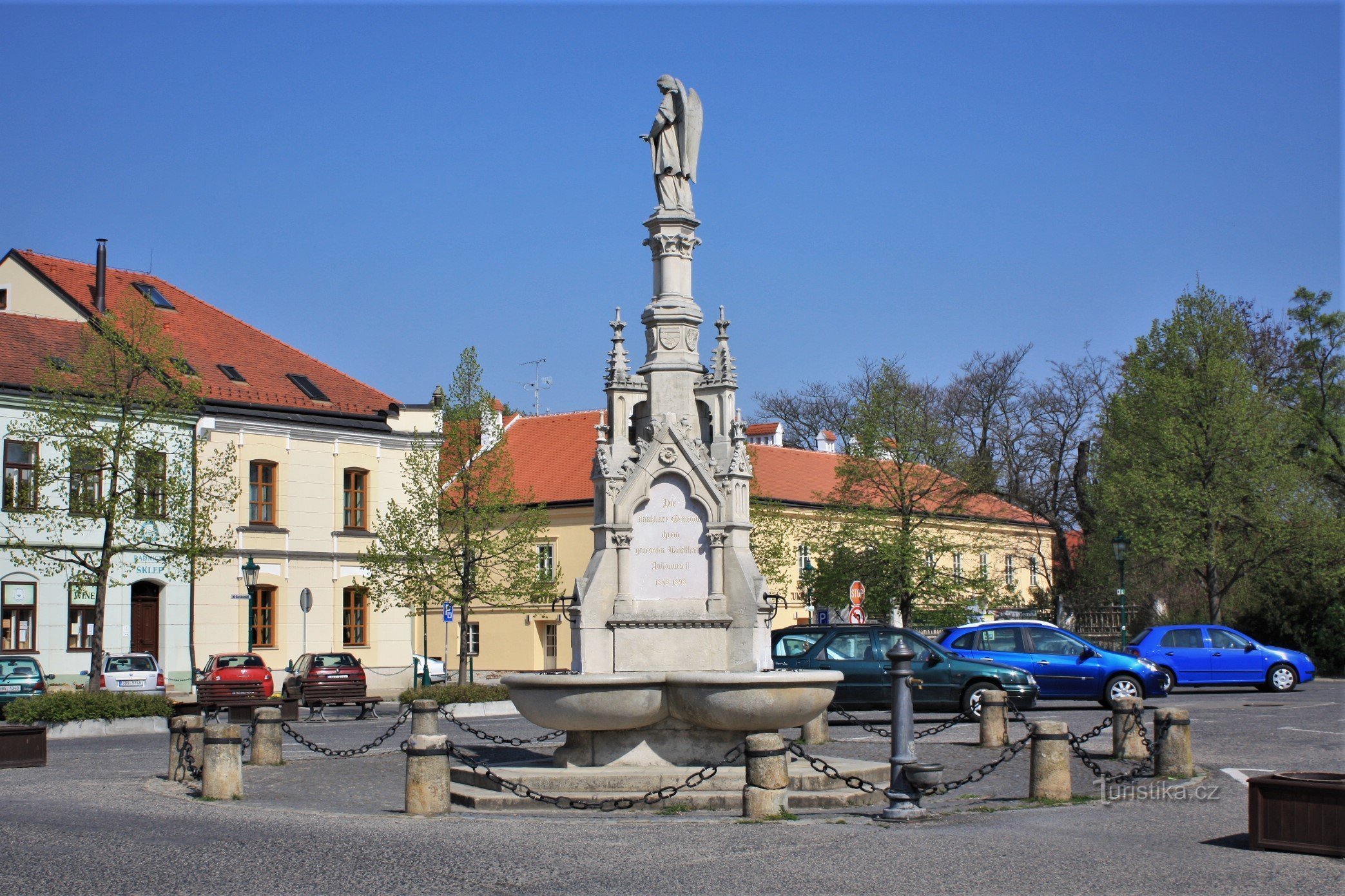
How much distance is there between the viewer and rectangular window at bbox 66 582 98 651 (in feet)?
118

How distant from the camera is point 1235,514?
4028cm

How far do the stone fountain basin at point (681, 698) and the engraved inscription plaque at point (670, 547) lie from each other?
1306 millimetres

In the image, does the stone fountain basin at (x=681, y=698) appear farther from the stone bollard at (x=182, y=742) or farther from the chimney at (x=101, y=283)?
the chimney at (x=101, y=283)

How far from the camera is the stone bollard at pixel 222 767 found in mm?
13641

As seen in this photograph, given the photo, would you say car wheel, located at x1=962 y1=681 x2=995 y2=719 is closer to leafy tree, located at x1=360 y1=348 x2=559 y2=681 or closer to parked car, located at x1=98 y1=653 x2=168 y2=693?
leafy tree, located at x1=360 y1=348 x2=559 y2=681

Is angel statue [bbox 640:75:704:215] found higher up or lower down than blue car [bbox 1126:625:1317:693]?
higher up

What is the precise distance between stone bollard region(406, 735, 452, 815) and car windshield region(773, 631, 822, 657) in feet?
38.6

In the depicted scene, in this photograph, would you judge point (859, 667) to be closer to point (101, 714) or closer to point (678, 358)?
point (678, 358)

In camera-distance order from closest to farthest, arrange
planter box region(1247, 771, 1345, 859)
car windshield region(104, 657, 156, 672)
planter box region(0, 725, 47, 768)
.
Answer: planter box region(1247, 771, 1345, 859)
planter box region(0, 725, 47, 768)
car windshield region(104, 657, 156, 672)

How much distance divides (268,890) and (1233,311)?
42.5m

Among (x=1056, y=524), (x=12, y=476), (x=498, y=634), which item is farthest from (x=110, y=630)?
(x=1056, y=524)

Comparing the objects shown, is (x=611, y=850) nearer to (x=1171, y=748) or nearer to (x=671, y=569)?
(x=671, y=569)

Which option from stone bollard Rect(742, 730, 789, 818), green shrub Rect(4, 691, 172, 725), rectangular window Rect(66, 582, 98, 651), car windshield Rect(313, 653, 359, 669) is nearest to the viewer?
stone bollard Rect(742, 730, 789, 818)

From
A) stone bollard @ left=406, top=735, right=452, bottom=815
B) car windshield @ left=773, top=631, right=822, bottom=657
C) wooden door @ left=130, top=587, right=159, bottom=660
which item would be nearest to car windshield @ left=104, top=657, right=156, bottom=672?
wooden door @ left=130, top=587, right=159, bottom=660
